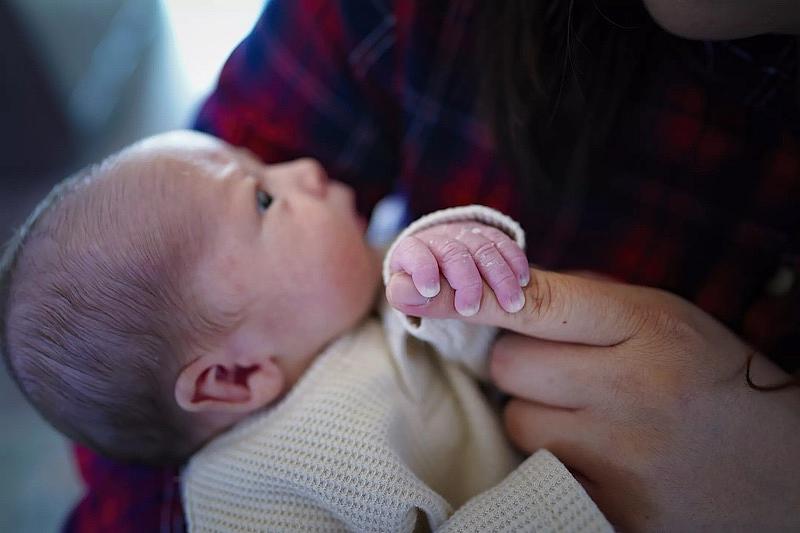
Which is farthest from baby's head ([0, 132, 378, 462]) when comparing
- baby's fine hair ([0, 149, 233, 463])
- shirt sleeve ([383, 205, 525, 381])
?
shirt sleeve ([383, 205, 525, 381])

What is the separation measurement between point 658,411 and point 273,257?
0.49m

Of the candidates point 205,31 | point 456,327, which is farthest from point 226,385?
point 205,31

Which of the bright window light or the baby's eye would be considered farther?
the bright window light

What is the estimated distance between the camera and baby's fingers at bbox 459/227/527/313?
2.04ft

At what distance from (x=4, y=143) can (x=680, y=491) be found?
1920 millimetres

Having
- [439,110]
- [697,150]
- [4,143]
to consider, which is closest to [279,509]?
[439,110]

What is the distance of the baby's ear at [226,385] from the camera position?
765mm

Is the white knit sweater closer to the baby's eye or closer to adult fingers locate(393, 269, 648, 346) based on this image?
adult fingers locate(393, 269, 648, 346)

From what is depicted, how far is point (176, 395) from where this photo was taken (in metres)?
0.76

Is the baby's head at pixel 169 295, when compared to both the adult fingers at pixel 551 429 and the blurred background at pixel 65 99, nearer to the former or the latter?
the adult fingers at pixel 551 429

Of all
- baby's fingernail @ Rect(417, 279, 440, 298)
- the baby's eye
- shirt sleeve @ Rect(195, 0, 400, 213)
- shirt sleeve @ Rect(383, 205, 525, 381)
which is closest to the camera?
baby's fingernail @ Rect(417, 279, 440, 298)

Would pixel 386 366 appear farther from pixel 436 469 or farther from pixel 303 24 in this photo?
pixel 303 24

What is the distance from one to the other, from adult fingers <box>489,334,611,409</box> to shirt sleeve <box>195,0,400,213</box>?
430 mm

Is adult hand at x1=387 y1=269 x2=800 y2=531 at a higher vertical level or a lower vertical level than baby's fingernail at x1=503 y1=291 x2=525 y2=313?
lower
